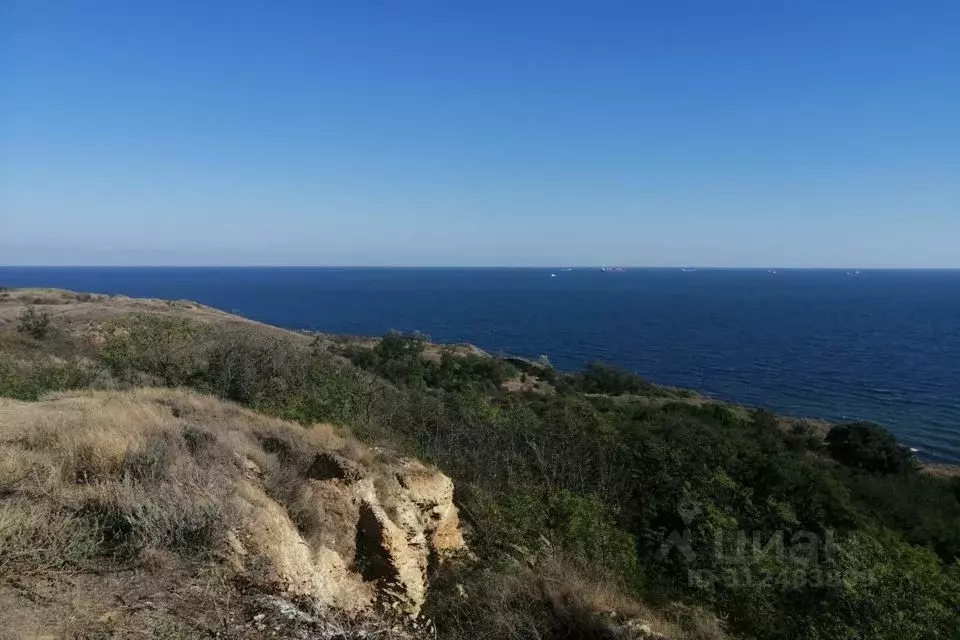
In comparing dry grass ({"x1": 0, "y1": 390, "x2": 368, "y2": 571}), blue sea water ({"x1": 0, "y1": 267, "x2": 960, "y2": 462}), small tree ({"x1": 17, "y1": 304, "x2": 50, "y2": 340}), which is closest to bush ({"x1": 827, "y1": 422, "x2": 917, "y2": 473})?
blue sea water ({"x1": 0, "y1": 267, "x2": 960, "y2": 462})

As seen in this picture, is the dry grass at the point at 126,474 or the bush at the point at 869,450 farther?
the bush at the point at 869,450

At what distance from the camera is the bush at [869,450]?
2977 cm

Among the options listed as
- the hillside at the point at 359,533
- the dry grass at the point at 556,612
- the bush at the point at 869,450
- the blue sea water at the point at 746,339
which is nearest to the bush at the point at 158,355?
the hillside at the point at 359,533

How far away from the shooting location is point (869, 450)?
30.1 m

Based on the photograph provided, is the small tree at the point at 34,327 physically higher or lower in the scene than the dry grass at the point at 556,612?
higher

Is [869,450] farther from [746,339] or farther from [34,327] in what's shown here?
[746,339]

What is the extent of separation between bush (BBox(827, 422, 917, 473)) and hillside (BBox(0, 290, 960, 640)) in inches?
527

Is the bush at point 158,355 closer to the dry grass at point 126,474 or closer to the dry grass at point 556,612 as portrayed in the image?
the dry grass at point 126,474

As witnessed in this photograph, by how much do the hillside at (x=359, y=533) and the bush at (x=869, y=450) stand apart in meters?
13.4

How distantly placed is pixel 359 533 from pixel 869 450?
31.2 metres

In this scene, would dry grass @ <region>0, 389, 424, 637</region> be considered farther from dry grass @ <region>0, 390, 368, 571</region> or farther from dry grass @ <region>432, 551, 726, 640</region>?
dry grass @ <region>432, 551, 726, 640</region>

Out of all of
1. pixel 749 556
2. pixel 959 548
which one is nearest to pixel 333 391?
pixel 749 556

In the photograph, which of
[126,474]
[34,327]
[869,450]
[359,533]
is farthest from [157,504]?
[869,450]

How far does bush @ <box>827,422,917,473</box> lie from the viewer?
29766mm
